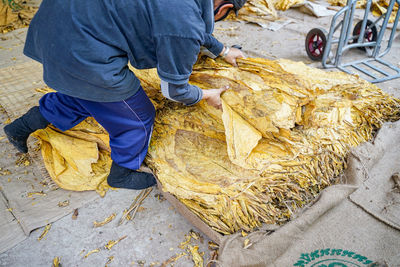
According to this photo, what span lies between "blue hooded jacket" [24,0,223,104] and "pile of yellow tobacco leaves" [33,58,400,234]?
575mm

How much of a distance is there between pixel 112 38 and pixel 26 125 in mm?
1090

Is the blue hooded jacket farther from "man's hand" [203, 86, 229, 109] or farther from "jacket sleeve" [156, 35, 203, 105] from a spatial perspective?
"man's hand" [203, 86, 229, 109]

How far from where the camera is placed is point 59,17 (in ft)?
3.85

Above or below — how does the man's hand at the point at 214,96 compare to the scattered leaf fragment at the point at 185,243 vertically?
above

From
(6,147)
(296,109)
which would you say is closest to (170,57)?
(296,109)

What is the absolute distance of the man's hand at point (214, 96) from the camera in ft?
5.56

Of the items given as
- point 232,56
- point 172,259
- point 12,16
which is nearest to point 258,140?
point 232,56

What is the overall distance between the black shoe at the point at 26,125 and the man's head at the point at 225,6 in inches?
51.9

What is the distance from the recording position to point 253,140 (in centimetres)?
172

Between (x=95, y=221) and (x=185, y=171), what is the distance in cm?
65

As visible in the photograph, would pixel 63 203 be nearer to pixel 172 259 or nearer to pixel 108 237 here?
pixel 108 237

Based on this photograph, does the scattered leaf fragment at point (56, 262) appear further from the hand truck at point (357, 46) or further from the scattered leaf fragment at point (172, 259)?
the hand truck at point (357, 46)

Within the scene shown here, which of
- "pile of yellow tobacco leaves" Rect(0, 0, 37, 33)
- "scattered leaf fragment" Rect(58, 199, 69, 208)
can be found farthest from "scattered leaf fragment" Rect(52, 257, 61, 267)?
"pile of yellow tobacco leaves" Rect(0, 0, 37, 33)

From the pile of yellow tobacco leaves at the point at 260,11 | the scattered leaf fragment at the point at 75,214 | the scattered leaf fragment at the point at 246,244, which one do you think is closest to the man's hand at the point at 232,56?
the scattered leaf fragment at the point at 246,244
